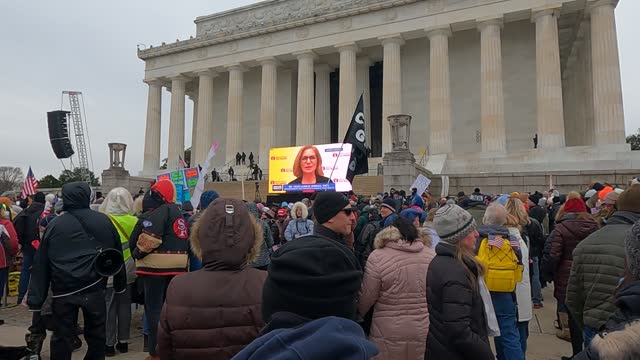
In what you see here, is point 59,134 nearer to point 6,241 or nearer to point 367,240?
point 6,241

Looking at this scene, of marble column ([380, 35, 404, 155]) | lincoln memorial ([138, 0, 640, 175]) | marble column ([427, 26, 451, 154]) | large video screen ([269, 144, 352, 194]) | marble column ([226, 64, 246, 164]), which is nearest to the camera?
large video screen ([269, 144, 352, 194])

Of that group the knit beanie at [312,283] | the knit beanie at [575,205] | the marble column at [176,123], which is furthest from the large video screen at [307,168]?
the marble column at [176,123]

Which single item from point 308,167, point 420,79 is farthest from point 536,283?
→ point 420,79

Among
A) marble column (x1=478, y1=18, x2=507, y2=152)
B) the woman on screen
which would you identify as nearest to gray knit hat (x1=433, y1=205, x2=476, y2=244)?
the woman on screen

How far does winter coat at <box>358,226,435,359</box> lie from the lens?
338cm

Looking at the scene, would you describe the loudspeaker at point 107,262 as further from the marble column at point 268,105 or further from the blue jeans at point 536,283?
the marble column at point 268,105

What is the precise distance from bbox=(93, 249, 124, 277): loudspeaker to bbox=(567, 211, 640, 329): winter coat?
13.9 feet

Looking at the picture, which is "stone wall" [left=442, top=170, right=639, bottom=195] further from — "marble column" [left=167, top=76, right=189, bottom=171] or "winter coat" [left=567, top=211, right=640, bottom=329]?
"marble column" [left=167, top=76, right=189, bottom=171]

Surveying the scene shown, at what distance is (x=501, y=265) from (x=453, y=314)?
6.00 ft

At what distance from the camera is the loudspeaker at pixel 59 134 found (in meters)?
32.5

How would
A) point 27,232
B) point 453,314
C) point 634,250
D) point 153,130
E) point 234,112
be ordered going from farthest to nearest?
point 153,130 < point 234,112 < point 27,232 < point 453,314 < point 634,250

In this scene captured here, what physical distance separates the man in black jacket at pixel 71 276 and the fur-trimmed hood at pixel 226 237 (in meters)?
2.39

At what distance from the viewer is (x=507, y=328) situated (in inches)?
178

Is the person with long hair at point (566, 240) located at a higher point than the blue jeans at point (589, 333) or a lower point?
higher
